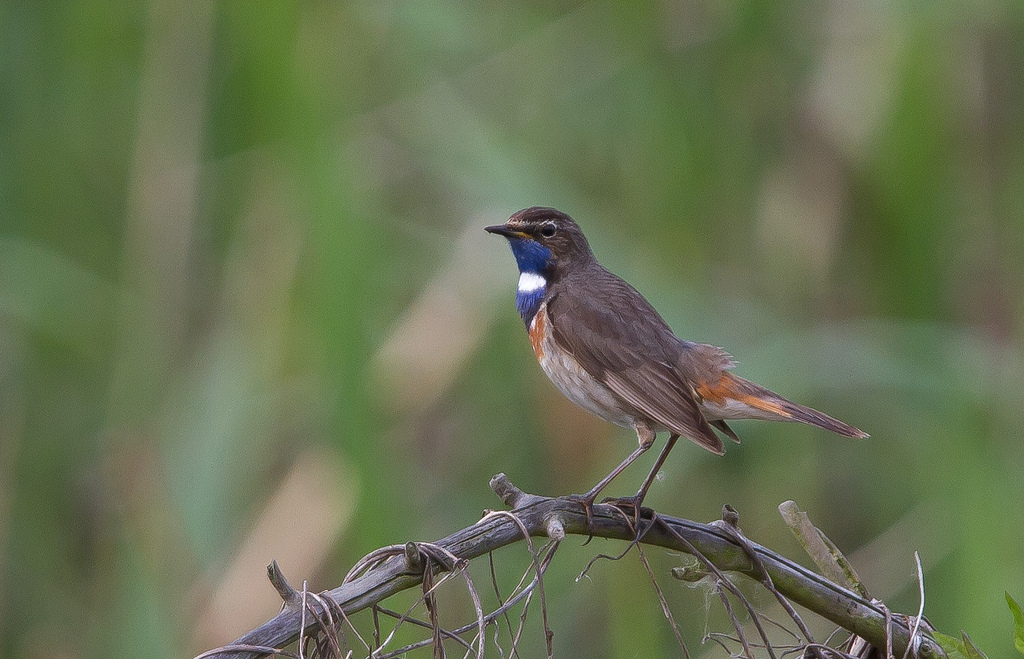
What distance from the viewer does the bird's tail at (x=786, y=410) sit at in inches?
122

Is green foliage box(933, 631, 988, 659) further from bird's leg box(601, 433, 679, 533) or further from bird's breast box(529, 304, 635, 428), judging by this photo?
bird's breast box(529, 304, 635, 428)

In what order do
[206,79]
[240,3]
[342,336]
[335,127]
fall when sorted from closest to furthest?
[342,336] → [335,127] → [240,3] → [206,79]

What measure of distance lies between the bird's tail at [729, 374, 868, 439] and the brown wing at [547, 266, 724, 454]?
169mm

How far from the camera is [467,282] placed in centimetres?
496

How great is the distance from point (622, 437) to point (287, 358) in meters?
1.49

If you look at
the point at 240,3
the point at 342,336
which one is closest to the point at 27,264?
the point at 240,3

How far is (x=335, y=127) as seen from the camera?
4090 mm

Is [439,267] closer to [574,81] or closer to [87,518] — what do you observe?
[574,81]

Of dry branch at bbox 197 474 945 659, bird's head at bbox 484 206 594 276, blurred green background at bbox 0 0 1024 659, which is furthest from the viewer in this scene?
blurred green background at bbox 0 0 1024 659

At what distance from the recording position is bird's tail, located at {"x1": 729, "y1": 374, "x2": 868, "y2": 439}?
3110 mm

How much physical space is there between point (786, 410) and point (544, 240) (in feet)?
3.81

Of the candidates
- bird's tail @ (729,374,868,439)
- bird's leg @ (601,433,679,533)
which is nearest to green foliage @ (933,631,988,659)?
bird's leg @ (601,433,679,533)

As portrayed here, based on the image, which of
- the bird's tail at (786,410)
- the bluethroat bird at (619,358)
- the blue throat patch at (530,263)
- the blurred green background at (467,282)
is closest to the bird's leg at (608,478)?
the bluethroat bird at (619,358)

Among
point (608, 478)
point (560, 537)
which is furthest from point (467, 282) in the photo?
point (560, 537)
